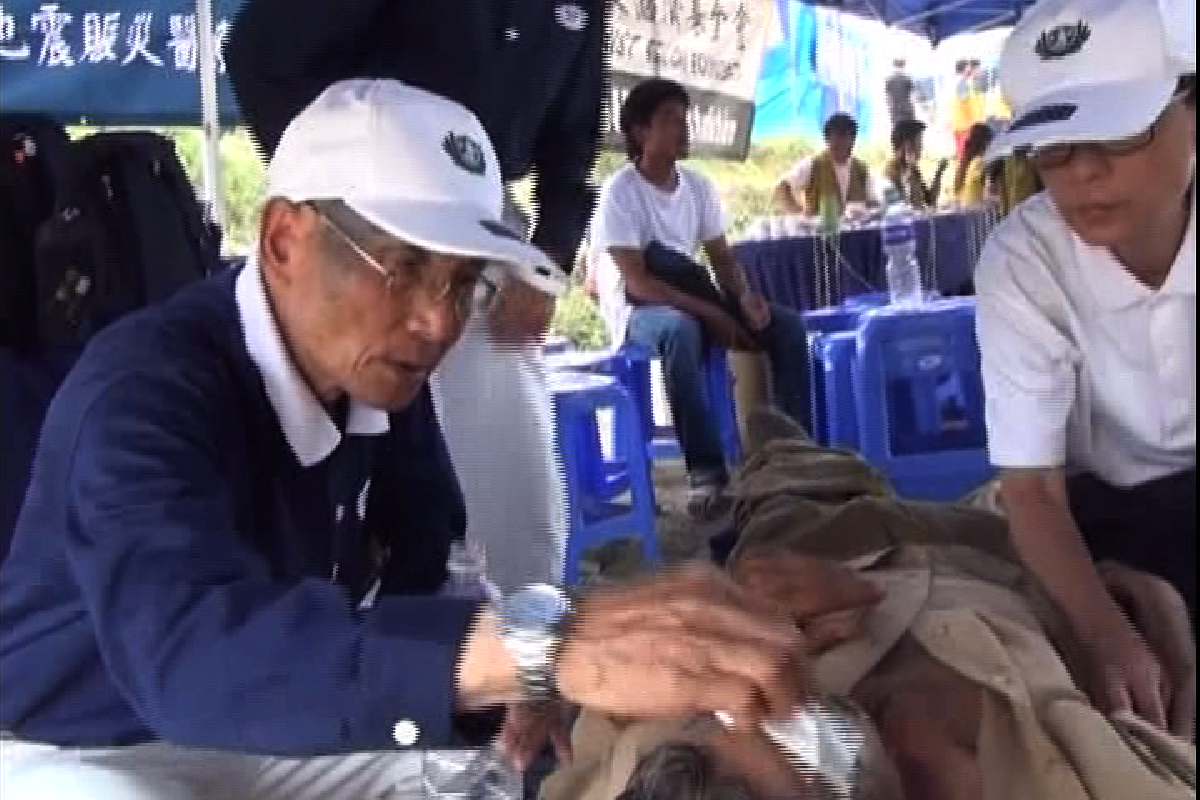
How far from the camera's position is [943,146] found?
22.2ft

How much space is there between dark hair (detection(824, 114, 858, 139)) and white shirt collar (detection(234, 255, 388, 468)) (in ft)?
16.1

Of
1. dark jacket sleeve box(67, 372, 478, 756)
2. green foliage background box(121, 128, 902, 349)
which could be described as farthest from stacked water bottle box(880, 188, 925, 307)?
dark jacket sleeve box(67, 372, 478, 756)

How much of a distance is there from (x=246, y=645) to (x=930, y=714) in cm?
50

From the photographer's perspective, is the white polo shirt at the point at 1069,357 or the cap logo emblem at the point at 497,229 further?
the white polo shirt at the point at 1069,357

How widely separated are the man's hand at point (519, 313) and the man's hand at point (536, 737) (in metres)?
0.32

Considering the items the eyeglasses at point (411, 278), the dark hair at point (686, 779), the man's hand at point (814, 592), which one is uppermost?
the eyeglasses at point (411, 278)

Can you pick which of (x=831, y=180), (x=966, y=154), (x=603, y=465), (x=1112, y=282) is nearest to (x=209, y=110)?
(x=603, y=465)

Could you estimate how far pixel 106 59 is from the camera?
9.15ft

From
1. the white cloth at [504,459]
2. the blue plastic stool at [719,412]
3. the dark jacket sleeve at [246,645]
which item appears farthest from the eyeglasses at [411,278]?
the blue plastic stool at [719,412]

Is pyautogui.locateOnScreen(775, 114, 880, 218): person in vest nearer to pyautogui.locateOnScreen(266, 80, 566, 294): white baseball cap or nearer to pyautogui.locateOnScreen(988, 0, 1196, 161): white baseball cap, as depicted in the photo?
pyautogui.locateOnScreen(988, 0, 1196, 161): white baseball cap

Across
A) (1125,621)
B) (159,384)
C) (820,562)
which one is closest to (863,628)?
(820,562)

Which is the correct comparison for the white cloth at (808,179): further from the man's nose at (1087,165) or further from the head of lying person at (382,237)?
the head of lying person at (382,237)

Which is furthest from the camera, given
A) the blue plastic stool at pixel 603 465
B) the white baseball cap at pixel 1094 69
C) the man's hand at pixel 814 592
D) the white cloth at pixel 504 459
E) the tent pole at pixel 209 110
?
the blue plastic stool at pixel 603 465

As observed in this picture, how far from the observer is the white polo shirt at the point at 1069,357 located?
4.69ft
